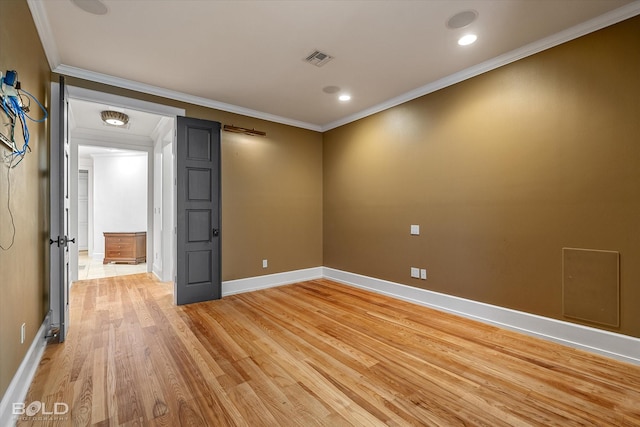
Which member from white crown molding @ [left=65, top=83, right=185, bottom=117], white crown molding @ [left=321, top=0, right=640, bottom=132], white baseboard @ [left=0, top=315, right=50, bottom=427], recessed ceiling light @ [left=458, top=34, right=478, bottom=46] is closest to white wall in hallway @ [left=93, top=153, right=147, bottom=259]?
white crown molding @ [left=65, top=83, right=185, bottom=117]

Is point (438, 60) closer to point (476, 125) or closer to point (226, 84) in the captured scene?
point (476, 125)

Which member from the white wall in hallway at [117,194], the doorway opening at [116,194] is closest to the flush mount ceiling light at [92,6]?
the doorway opening at [116,194]

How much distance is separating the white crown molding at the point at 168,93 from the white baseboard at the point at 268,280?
8.34 feet

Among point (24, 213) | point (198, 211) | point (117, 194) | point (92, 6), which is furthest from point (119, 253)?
point (92, 6)

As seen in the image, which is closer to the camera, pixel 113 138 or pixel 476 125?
pixel 476 125

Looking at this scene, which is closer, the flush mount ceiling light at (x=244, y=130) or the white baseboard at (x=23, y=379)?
the white baseboard at (x=23, y=379)

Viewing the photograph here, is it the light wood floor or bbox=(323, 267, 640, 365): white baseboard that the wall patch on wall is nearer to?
bbox=(323, 267, 640, 365): white baseboard

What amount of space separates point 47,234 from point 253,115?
296 centimetres

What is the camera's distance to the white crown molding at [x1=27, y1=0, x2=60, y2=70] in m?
2.19

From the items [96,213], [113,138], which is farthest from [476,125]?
[96,213]

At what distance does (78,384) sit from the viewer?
2090 mm

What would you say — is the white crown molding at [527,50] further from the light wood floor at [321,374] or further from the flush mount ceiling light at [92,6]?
the flush mount ceiling light at [92,6]

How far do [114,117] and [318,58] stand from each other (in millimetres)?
3457

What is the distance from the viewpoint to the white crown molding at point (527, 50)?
7.75 ft
